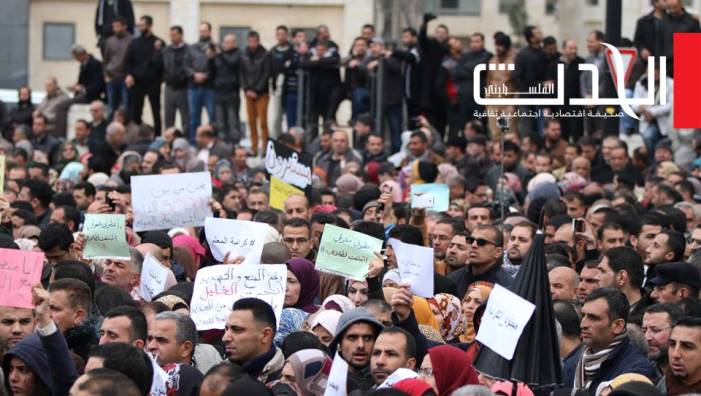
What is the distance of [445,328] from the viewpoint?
40.6ft

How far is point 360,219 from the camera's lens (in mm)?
15961

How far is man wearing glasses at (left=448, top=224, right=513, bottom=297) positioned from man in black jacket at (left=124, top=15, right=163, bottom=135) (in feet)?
44.6

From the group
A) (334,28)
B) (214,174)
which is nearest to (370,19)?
(334,28)

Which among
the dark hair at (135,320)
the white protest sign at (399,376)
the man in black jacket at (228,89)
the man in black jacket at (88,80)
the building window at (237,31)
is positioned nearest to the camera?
the white protest sign at (399,376)

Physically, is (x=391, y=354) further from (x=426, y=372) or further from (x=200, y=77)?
(x=200, y=77)

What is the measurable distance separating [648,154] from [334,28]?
33.0 meters

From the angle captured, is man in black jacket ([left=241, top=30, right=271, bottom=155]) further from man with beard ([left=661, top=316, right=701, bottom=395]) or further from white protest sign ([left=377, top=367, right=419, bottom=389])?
white protest sign ([left=377, top=367, right=419, bottom=389])

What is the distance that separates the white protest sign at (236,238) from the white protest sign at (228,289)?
1634 millimetres

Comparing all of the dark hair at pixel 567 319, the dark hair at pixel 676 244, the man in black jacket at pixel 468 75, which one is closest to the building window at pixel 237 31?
the man in black jacket at pixel 468 75

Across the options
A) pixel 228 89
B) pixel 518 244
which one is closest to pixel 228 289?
pixel 518 244

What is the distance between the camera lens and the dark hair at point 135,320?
10438 millimetres

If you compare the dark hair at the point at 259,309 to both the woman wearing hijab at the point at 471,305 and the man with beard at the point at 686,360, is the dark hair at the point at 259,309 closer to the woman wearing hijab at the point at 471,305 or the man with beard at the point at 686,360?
the woman wearing hijab at the point at 471,305

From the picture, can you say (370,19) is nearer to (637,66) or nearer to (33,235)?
(637,66)

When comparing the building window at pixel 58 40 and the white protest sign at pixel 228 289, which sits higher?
the building window at pixel 58 40
